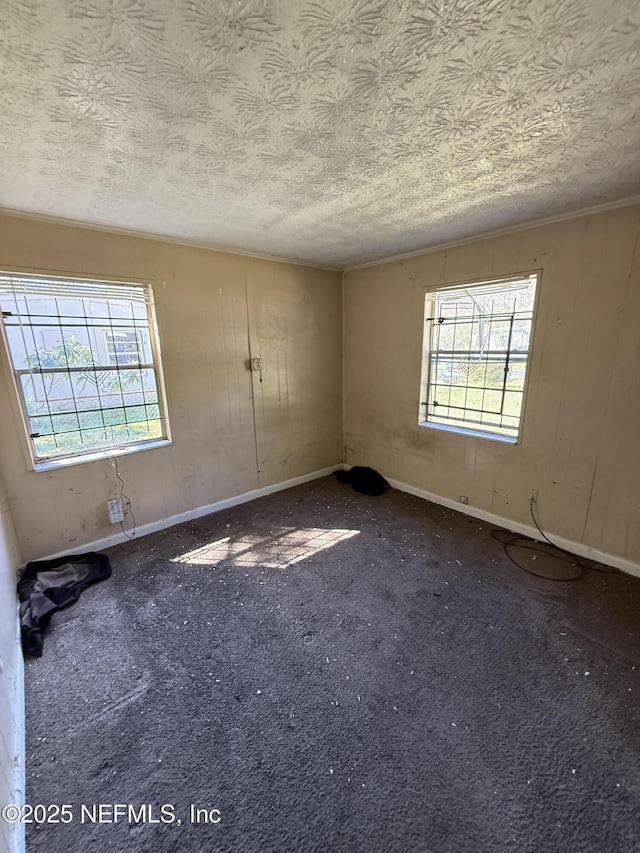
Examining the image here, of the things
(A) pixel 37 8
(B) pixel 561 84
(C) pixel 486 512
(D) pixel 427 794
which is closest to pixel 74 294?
(A) pixel 37 8

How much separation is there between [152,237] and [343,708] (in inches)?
125

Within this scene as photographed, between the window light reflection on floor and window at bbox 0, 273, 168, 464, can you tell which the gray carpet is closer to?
the window light reflection on floor

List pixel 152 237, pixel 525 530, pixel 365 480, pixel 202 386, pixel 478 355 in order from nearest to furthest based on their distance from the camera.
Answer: pixel 152 237 → pixel 525 530 → pixel 478 355 → pixel 202 386 → pixel 365 480

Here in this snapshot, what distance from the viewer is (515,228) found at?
2.47 meters

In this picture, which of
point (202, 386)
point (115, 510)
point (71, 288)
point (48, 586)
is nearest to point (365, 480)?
point (202, 386)

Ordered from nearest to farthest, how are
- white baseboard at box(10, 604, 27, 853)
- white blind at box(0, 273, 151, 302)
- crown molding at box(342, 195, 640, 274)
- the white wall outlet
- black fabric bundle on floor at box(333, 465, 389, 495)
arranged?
white baseboard at box(10, 604, 27, 853) < crown molding at box(342, 195, 640, 274) < white blind at box(0, 273, 151, 302) < the white wall outlet < black fabric bundle on floor at box(333, 465, 389, 495)

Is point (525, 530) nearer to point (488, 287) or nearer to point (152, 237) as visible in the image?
point (488, 287)

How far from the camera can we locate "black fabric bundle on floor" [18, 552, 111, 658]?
6.08ft

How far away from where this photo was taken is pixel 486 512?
296 centimetres

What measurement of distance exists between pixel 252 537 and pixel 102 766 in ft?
5.29

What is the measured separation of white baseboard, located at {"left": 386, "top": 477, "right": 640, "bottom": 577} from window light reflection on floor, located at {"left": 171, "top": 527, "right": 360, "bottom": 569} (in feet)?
3.12

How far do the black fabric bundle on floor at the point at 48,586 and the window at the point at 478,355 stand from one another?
2.97 meters

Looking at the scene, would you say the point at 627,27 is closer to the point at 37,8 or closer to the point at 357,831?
the point at 37,8

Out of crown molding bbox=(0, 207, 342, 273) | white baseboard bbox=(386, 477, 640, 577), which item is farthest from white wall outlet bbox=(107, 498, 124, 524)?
white baseboard bbox=(386, 477, 640, 577)
